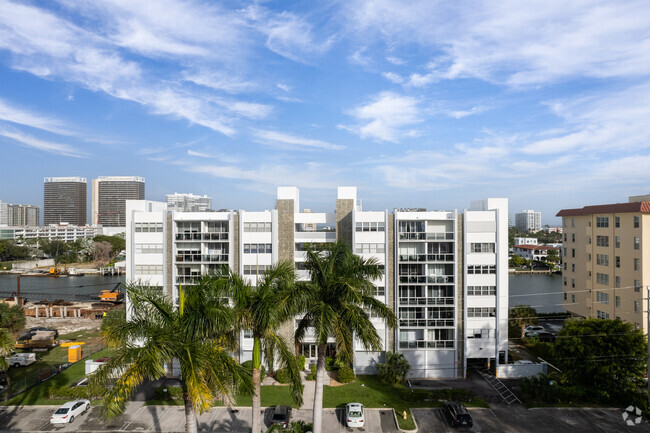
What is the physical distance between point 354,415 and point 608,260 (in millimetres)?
33052

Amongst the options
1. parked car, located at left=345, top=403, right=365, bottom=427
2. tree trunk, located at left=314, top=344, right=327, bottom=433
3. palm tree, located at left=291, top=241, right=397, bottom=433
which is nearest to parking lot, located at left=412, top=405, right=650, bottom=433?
parked car, located at left=345, top=403, right=365, bottom=427

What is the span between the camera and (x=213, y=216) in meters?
34.8

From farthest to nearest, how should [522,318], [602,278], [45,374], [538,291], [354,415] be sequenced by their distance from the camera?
[538,291] → [602,278] → [522,318] → [45,374] → [354,415]

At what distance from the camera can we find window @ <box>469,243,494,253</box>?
33844 millimetres

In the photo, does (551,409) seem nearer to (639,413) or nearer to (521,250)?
(639,413)

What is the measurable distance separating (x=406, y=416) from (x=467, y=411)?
13.0ft

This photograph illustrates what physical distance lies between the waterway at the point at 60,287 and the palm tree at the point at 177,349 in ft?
250

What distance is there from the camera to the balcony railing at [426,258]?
1331 inches

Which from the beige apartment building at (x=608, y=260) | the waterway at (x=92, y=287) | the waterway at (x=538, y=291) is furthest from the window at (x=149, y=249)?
the waterway at (x=92, y=287)

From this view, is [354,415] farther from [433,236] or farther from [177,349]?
[177,349]

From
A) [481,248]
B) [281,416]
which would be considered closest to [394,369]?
[281,416]

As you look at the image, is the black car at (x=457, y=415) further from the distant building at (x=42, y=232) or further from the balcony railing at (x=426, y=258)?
the distant building at (x=42, y=232)

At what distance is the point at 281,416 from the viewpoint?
79.3 ft

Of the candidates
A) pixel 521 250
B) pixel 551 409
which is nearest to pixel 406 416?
pixel 551 409
